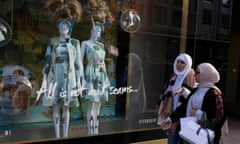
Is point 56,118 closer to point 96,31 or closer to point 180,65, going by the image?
point 96,31

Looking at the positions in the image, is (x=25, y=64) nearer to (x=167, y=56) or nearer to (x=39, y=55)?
(x=39, y=55)

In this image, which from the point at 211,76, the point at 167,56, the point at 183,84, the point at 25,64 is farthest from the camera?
the point at 167,56

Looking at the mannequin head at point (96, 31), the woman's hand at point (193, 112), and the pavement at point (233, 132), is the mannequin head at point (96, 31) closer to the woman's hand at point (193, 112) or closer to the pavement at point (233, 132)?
the woman's hand at point (193, 112)

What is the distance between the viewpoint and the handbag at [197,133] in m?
2.50

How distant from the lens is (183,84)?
327cm

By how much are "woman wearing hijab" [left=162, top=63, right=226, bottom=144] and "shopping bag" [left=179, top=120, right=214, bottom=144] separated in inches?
3.1

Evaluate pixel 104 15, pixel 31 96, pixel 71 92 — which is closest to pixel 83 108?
pixel 71 92

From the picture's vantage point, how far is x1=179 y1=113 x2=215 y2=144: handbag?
8.21 ft

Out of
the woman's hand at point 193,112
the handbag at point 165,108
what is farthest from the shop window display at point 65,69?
A: the woman's hand at point 193,112

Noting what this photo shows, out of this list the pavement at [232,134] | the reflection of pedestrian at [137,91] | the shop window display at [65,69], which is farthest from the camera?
the pavement at [232,134]

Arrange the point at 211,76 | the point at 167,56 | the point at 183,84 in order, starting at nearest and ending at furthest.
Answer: the point at 211,76
the point at 183,84
the point at 167,56

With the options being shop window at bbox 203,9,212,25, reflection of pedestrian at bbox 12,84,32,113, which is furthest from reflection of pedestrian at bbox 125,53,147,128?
reflection of pedestrian at bbox 12,84,32,113

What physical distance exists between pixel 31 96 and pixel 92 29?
1.29 metres

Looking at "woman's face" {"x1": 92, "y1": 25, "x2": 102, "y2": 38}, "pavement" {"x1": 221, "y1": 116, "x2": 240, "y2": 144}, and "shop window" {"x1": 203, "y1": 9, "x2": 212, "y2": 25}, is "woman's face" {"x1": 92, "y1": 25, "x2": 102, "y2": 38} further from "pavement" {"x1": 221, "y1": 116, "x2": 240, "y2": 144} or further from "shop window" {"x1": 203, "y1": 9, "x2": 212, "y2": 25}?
"pavement" {"x1": 221, "y1": 116, "x2": 240, "y2": 144}
